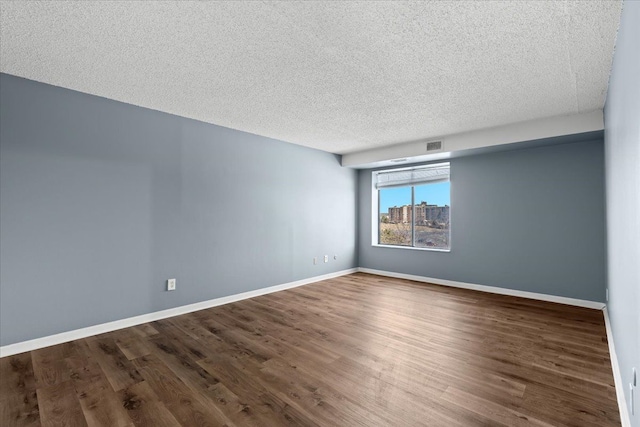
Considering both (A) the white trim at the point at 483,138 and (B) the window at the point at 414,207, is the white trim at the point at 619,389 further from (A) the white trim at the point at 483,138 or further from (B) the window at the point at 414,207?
(B) the window at the point at 414,207

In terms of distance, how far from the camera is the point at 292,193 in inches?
202

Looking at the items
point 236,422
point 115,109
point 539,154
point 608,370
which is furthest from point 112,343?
point 539,154

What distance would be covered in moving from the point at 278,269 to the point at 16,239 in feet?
10.1

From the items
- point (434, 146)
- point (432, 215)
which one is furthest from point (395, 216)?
point (434, 146)

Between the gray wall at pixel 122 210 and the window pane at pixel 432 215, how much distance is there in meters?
2.63

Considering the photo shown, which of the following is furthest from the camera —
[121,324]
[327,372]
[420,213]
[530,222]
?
[420,213]

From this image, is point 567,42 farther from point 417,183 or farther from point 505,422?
point 417,183

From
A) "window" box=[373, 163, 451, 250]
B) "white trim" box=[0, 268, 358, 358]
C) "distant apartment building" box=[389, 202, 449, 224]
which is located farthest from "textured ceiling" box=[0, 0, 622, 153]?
"white trim" box=[0, 268, 358, 358]

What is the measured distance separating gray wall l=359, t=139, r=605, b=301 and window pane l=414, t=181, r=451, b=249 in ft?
1.15

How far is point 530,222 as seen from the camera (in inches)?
173

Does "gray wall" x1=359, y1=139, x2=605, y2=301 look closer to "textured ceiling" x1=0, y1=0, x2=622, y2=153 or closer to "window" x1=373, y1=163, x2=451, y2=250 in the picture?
"window" x1=373, y1=163, x2=451, y2=250

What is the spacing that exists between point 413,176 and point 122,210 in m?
4.81

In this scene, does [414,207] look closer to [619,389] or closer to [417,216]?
[417,216]

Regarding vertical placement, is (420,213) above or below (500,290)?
above
